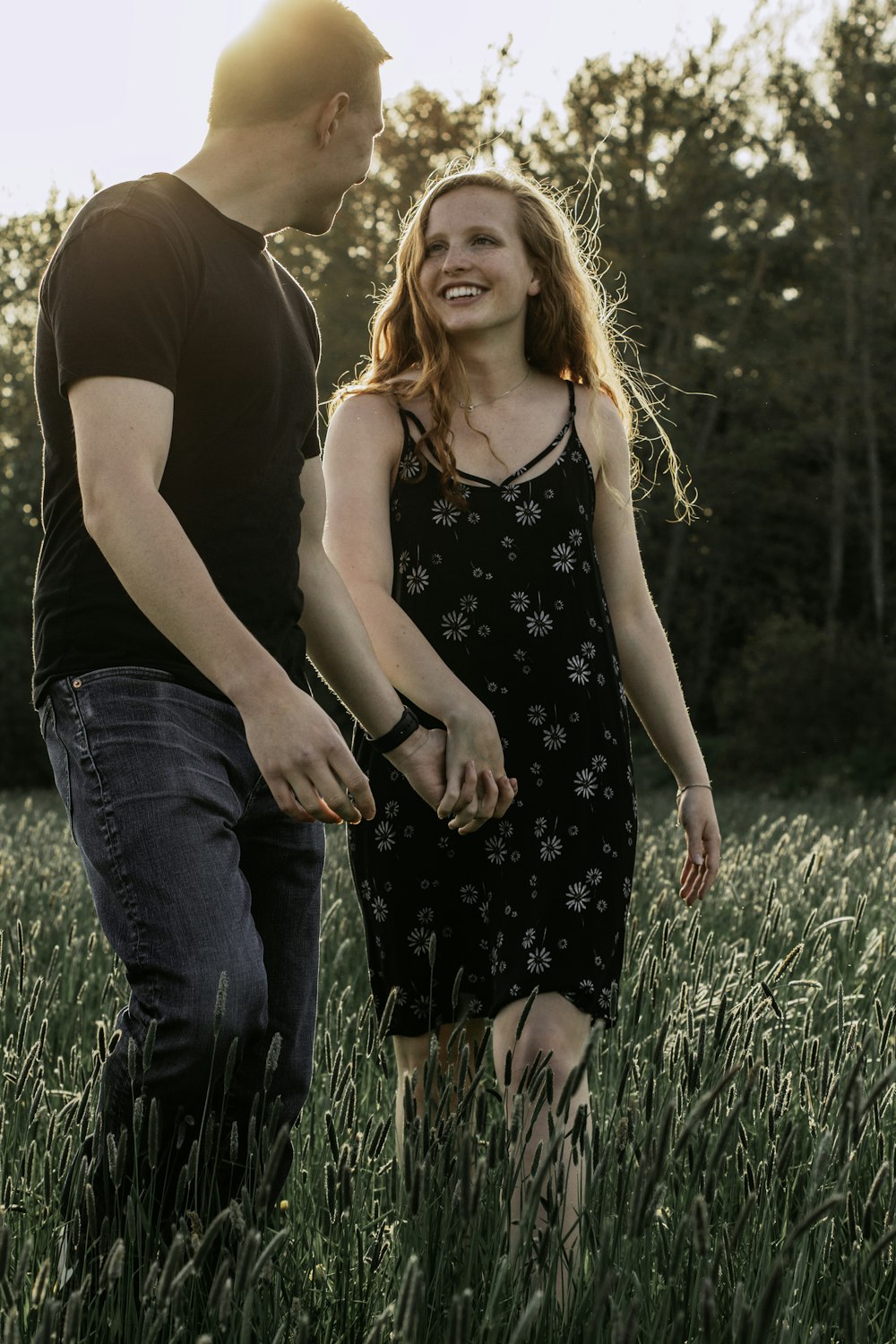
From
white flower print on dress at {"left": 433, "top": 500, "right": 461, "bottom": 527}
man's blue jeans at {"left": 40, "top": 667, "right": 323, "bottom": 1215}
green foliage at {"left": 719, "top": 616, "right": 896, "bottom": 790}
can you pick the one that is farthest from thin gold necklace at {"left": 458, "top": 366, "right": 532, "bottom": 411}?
green foliage at {"left": 719, "top": 616, "right": 896, "bottom": 790}

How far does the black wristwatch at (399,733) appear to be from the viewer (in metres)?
2.76

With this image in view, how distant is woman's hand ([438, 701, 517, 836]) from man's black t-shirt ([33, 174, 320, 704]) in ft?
1.24

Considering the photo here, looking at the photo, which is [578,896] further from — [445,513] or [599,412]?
[599,412]

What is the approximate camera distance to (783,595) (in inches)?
1110

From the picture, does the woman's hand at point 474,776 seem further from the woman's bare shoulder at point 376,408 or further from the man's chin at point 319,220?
the man's chin at point 319,220

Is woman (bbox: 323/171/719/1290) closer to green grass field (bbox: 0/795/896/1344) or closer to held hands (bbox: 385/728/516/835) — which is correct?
held hands (bbox: 385/728/516/835)

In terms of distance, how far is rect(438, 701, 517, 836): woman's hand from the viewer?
2705 millimetres

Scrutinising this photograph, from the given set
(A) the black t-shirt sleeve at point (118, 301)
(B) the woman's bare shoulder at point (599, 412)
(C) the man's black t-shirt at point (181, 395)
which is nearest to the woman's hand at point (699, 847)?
(B) the woman's bare shoulder at point (599, 412)

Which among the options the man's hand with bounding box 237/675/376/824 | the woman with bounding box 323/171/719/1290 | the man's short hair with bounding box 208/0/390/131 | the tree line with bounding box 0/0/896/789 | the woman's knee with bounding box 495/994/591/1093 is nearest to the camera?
the man's hand with bounding box 237/675/376/824

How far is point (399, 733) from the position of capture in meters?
2.76

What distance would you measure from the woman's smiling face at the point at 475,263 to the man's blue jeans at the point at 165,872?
1314 millimetres

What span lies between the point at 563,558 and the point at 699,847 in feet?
2.30

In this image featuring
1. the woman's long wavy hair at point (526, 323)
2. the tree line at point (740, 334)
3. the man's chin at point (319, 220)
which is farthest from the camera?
the tree line at point (740, 334)

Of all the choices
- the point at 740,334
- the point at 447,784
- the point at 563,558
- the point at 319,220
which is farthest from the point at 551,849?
the point at 740,334
